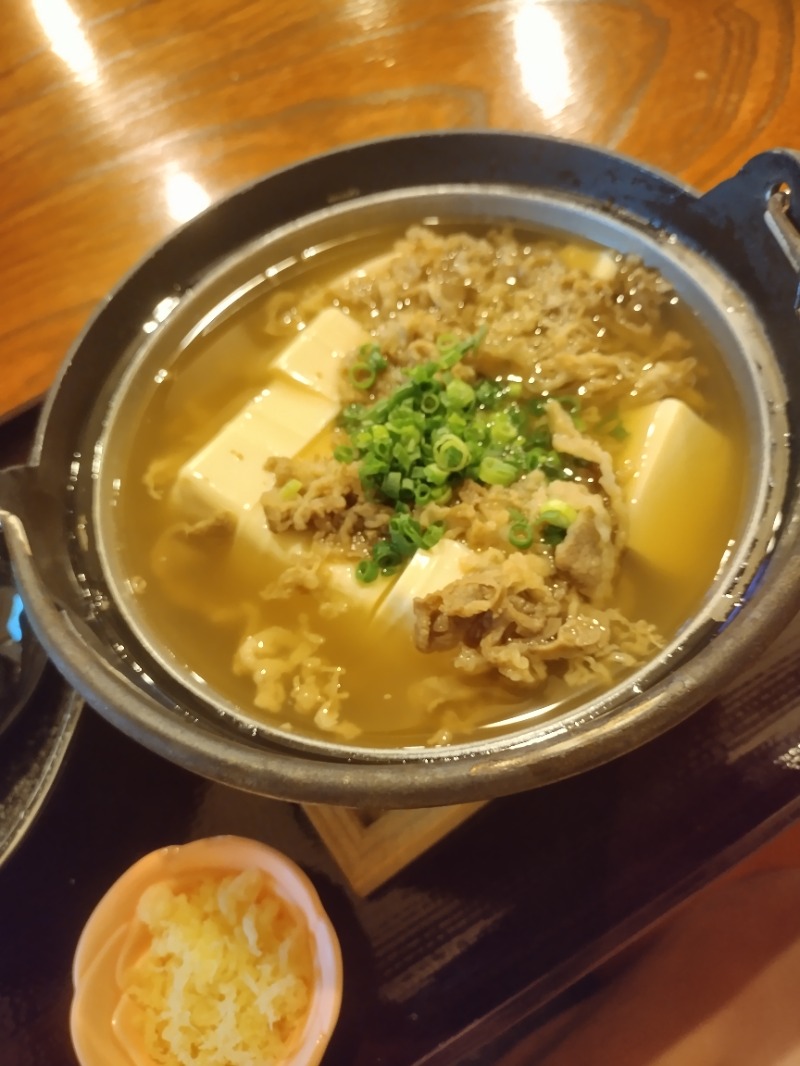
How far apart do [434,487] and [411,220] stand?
2.47 ft

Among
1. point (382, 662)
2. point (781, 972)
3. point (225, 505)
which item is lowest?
point (781, 972)

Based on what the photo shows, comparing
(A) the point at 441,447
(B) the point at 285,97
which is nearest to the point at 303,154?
(B) the point at 285,97

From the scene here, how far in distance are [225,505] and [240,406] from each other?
0.28 m

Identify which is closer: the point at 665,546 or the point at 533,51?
the point at 665,546

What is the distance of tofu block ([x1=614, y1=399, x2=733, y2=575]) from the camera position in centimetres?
165

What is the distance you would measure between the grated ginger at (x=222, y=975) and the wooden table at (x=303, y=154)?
120mm

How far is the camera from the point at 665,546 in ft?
5.46

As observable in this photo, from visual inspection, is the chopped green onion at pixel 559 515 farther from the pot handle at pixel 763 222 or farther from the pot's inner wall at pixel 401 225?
the pot handle at pixel 763 222

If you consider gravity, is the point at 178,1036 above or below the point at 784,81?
below

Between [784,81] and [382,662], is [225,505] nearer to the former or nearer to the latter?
[382,662]

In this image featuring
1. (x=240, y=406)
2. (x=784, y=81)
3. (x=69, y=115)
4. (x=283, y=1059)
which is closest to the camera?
(x=283, y=1059)

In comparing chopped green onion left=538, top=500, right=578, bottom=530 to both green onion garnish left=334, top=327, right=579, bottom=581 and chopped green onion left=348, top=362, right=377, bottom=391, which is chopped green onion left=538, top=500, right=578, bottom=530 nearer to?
green onion garnish left=334, top=327, right=579, bottom=581

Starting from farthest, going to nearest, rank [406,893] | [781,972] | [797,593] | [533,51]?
[533,51], [781,972], [406,893], [797,593]

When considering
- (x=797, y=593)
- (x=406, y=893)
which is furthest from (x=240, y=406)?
(x=797, y=593)
